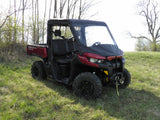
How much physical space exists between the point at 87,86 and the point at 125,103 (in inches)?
36.0

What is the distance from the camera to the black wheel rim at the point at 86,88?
13.0 feet

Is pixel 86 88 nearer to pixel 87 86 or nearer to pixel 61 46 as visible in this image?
pixel 87 86

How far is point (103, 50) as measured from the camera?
4094mm

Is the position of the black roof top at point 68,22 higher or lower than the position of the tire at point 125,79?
higher

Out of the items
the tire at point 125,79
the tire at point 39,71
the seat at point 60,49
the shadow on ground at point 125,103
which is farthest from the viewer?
the tire at point 39,71

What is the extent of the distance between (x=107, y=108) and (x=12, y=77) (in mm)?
3445

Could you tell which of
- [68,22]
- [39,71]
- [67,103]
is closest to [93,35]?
[68,22]

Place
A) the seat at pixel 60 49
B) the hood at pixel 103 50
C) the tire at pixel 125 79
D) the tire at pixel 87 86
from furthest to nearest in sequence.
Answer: the seat at pixel 60 49 < the tire at pixel 125 79 < the hood at pixel 103 50 < the tire at pixel 87 86

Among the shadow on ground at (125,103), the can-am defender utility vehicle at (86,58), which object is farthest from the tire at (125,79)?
the shadow on ground at (125,103)

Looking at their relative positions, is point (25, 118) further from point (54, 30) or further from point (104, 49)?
point (54, 30)

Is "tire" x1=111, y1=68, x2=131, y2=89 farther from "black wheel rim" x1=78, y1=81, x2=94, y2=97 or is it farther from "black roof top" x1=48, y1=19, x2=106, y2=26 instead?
"black roof top" x1=48, y1=19, x2=106, y2=26

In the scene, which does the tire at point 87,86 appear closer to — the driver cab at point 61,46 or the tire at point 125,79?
the tire at point 125,79

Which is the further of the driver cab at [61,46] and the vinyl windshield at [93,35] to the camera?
the driver cab at [61,46]

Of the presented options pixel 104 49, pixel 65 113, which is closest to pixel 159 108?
pixel 104 49
